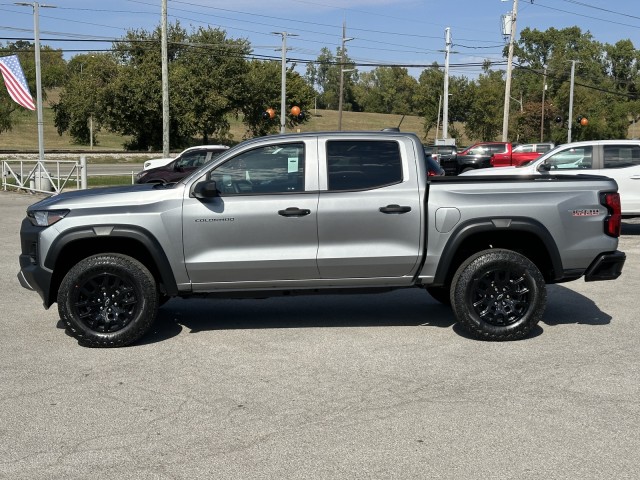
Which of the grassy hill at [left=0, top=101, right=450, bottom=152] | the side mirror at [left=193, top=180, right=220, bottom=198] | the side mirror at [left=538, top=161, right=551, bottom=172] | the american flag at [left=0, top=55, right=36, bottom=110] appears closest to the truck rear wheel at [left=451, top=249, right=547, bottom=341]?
the side mirror at [left=193, top=180, right=220, bottom=198]

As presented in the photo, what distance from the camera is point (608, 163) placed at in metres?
14.8

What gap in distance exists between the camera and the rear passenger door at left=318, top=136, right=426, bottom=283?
6844 millimetres

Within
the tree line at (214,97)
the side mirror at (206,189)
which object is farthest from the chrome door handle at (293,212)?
the tree line at (214,97)

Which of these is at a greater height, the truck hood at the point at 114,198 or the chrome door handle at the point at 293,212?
the truck hood at the point at 114,198

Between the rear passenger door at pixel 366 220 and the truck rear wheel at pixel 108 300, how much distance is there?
5.21ft

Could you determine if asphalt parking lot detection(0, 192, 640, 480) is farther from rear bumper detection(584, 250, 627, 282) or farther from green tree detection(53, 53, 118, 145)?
green tree detection(53, 53, 118, 145)

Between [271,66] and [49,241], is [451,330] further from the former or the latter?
[271,66]

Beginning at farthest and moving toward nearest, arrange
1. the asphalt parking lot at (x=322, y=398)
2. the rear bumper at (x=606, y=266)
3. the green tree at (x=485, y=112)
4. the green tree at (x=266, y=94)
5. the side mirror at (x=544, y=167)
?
the green tree at (x=485, y=112) < the green tree at (x=266, y=94) < the side mirror at (x=544, y=167) < the rear bumper at (x=606, y=266) < the asphalt parking lot at (x=322, y=398)

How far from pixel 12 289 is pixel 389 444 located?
653cm

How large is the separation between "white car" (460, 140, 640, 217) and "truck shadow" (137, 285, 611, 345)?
6076 mm

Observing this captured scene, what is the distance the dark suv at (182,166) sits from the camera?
2328 cm

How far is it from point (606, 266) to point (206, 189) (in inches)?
145

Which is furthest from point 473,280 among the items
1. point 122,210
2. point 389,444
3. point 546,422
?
point 122,210

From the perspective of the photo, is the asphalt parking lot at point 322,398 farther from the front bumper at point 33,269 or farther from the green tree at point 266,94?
the green tree at point 266,94
